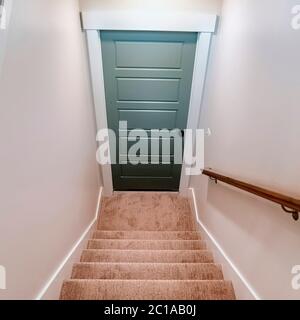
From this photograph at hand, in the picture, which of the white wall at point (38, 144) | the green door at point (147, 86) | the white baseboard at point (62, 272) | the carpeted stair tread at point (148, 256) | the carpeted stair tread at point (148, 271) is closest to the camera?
the white wall at point (38, 144)

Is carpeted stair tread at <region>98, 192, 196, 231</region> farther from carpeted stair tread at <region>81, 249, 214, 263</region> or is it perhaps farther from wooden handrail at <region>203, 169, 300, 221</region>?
wooden handrail at <region>203, 169, 300, 221</region>

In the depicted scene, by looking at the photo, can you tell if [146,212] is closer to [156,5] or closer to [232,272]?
[232,272]

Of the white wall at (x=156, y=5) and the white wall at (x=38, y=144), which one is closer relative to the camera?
the white wall at (x=38, y=144)

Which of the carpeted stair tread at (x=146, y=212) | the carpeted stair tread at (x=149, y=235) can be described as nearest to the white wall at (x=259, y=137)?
the carpeted stair tread at (x=149, y=235)

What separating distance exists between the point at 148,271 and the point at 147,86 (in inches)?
75.4

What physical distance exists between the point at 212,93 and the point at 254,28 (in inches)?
37.4

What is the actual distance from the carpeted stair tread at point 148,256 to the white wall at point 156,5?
2153 millimetres

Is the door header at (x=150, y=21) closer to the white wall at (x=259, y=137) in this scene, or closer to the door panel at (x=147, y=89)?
the white wall at (x=259, y=137)

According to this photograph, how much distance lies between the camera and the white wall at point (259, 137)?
112 cm

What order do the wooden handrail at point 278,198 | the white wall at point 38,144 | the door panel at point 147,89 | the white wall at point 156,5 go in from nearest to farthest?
the wooden handrail at point 278,198
the white wall at point 38,144
the white wall at point 156,5
the door panel at point 147,89

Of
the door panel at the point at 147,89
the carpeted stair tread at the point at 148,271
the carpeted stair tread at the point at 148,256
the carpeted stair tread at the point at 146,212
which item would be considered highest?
the door panel at the point at 147,89

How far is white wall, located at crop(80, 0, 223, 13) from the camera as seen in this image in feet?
7.78
